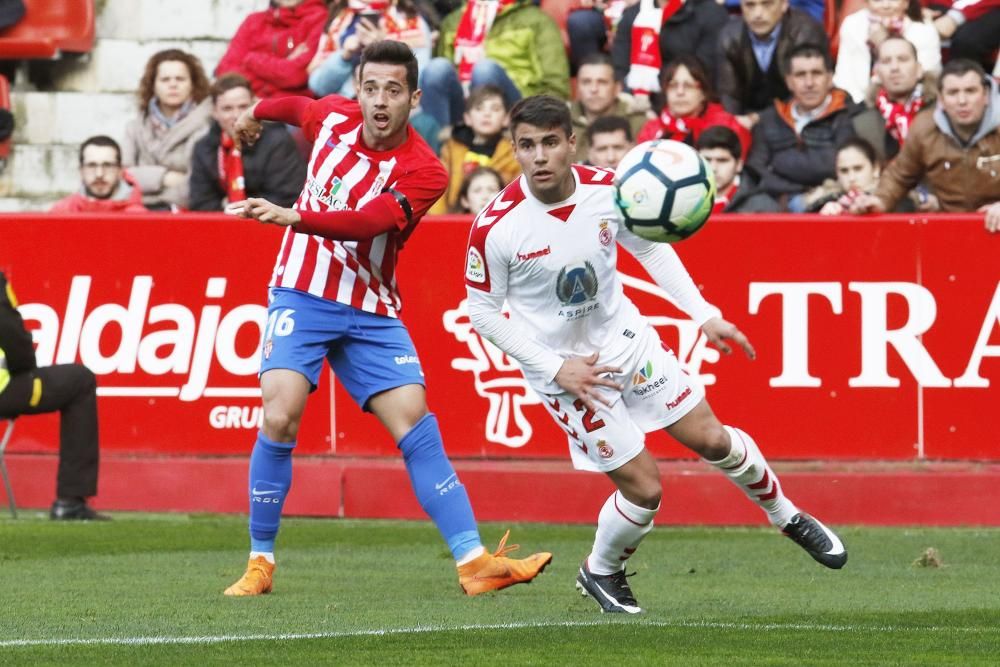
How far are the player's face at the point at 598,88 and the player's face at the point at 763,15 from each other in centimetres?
108

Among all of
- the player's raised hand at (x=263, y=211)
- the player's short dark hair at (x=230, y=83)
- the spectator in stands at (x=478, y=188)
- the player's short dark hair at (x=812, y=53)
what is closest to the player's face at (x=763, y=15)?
the player's short dark hair at (x=812, y=53)

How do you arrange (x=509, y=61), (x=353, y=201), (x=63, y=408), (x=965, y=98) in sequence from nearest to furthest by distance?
(x=353, y=201) → (x=63, y=408) → (x=965, y=98) → (x=509, y=61)

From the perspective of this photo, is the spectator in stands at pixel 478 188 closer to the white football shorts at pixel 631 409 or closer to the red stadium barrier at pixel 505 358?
the red stadium barrier at pixel 505 358

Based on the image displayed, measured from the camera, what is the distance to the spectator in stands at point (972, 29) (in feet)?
46.3

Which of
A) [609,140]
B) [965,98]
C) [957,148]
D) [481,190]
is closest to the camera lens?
[965,98]

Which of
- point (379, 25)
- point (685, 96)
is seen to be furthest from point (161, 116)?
point (685, 96)

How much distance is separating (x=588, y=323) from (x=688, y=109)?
6189mm

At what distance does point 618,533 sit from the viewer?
25.8ft

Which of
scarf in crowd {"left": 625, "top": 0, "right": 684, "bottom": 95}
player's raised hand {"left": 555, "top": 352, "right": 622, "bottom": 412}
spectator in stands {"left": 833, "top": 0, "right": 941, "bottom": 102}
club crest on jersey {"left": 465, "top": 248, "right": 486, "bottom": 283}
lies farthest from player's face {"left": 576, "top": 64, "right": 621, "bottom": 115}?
player's raised hand {"left": 555, "top": 352, "right": 622, "bottom": 412}

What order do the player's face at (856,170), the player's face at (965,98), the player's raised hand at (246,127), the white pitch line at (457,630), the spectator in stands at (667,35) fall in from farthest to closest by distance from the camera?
the spectator in stands at (667,35) → the player's face at (856,170) → the player's face at (965,98) → the player's raised hand at (246,127) → the white pitch line at (457,630)

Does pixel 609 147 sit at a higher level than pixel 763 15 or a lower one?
lower

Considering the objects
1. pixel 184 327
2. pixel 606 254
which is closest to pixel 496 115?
pixel 184 327

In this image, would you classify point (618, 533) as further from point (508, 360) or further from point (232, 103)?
point (232, 103)

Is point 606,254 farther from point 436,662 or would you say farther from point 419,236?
point 419,236
